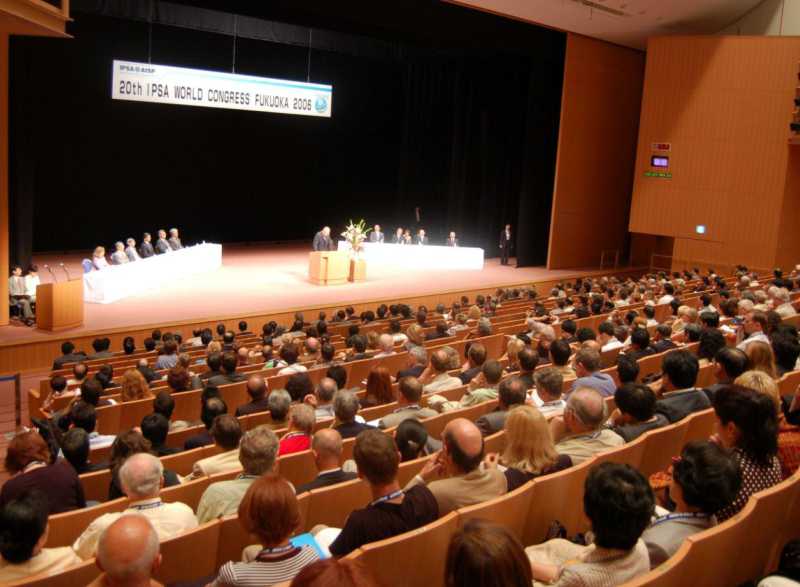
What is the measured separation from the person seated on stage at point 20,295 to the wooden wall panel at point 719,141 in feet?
44.3

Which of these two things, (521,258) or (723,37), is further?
(521,258)

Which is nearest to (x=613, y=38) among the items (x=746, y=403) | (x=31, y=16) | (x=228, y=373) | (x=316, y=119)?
(x=316, y=119)

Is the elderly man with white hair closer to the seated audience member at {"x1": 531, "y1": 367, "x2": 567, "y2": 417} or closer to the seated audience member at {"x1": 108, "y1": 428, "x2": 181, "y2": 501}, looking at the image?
the seated audience member at {"x1": 108, "y1": 428, "x2": 181, "y2": 501}

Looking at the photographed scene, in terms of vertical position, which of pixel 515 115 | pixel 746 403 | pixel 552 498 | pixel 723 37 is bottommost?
pixel 552 498

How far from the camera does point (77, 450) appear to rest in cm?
438

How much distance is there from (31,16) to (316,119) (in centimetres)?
1280

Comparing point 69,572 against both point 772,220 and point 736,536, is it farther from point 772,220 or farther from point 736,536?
point 772,220

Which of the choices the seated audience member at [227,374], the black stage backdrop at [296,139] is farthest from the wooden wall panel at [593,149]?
the seated audience member at [227,374]

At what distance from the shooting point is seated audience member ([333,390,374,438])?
14.4 feet

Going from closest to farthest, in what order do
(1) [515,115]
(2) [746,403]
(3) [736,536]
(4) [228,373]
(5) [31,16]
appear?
(3) [736,536], (2) [746,403], (4) [228,373], (5) [31,16], (1) [515,115]

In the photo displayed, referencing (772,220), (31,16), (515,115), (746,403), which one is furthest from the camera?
(515,115)

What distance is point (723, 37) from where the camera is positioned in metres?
16.8

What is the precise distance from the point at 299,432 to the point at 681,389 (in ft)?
7.46

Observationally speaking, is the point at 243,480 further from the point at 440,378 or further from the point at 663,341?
the point at 663,341
